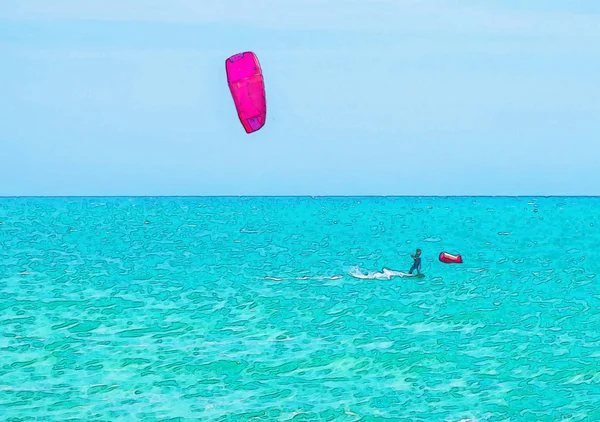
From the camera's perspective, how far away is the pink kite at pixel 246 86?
74.1 ft

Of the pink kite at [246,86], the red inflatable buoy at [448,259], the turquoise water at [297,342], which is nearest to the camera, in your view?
the turquoise water at [297,342]

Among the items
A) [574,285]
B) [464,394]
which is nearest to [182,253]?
[574,285]

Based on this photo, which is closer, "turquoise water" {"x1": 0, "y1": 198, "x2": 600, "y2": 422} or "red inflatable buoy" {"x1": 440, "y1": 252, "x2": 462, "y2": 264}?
"turquoise water" {"x1": 0, "y1": 198, "x2": 600, "y2": 422}

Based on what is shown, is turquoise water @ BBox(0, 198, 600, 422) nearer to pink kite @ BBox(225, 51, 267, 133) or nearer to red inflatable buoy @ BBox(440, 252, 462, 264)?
red inflatable buoy @ BBox(440, 252, 462, 264)

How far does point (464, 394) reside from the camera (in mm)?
12695

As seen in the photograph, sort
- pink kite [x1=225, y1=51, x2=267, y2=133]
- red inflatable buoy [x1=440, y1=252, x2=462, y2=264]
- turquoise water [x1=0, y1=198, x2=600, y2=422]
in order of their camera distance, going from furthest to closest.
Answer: red inflatable buoy [x1=440, y1=252, x2=462, y2=264] < pink kite [x1=225, y1=51, x2=267, y2=133] < turquoise water [x1=0, y1=198, x2=600, y2=422]

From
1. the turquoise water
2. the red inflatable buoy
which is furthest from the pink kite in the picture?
the red inflatable buoy

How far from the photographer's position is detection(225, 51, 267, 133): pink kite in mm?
22578

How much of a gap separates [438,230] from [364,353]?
55.6m

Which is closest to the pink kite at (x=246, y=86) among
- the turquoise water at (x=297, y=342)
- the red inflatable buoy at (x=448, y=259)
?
the turquoise water at (x=297, y=342)

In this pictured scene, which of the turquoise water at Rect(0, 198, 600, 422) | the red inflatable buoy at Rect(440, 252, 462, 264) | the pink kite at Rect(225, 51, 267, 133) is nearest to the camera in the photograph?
the turquoise water at Rect(0, 198, 600, 422)

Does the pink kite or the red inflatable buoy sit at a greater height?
the pink kite

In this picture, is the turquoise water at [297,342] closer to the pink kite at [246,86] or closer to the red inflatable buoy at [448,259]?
A: the red inflatable buoy at [448,259]

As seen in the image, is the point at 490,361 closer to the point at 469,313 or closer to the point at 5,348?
the point at 469,313
